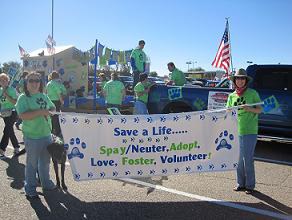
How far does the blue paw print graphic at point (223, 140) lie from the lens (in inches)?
218

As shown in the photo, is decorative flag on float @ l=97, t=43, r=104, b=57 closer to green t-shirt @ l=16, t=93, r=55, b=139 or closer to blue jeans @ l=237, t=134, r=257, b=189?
green t-shirt @ l=16, t=93, r=55, b=139

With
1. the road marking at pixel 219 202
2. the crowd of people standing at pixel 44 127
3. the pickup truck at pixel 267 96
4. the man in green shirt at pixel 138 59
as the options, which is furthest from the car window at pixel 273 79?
the man in green shirt at pixel 138 59

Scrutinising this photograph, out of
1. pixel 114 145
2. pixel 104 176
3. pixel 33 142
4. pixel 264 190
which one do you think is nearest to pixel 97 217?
pixel 104 176

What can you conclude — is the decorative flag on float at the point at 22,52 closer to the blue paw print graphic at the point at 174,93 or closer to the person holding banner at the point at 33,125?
the blue paw print graphic at the point at 174,93

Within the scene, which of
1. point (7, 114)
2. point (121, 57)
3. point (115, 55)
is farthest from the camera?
point (121, 57)

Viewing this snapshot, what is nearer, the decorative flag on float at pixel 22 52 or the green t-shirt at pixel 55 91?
the green t-shirt at pixel 55 91

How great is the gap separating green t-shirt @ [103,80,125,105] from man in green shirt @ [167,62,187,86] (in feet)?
4.80

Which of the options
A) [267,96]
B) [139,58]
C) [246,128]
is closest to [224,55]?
[139,58]

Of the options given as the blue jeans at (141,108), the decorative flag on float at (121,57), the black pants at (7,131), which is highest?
the decorative flag on float at (121,57)

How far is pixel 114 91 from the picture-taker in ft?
37.8

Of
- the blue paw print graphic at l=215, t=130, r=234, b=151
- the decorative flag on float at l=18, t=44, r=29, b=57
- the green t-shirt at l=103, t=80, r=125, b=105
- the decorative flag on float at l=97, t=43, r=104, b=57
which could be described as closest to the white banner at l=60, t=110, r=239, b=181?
the blue paw print graphic at l=215, t=130, r=234, b=151

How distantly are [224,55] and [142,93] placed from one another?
4.10m

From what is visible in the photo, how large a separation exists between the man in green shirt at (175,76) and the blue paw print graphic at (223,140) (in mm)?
6068

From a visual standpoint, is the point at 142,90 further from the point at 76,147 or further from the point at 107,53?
the point at 107,53
